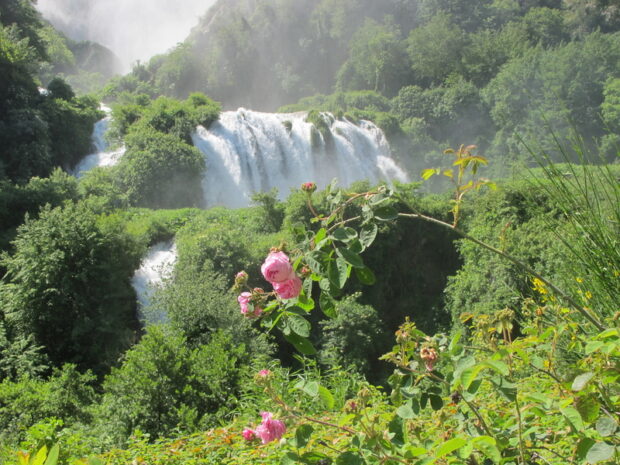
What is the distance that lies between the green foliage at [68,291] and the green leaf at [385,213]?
28.7 ft

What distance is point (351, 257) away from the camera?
1.16 meters

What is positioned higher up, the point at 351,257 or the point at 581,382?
the point at 351,257

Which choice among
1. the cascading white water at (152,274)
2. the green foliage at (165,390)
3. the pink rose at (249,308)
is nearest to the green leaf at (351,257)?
the pink rose at (249,308)

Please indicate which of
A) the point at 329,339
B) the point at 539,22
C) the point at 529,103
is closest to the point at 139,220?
the point at 329,339

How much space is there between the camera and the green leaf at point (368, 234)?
121 centimetres

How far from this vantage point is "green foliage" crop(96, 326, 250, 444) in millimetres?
5102

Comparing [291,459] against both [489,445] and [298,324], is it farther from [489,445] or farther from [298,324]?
[489,445]

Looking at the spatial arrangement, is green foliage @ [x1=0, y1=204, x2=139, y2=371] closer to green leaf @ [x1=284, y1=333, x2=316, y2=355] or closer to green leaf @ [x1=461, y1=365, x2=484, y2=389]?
green leaf @ [x1=284, y1=333, x2=316, y2=355]

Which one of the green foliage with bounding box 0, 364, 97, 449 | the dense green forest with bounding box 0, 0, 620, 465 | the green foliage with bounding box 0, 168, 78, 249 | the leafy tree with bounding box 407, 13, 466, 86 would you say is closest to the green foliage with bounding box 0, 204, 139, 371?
the dense green forest with bounding box 0, 0, 620, 465

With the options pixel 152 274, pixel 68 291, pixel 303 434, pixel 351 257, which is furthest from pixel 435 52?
pixel 303 434

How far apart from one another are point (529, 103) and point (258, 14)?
27092 millimetres

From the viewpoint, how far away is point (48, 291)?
29.5 feet

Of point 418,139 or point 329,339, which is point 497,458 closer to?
point 329,339

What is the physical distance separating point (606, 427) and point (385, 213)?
644mm
